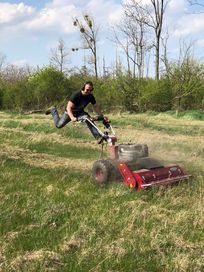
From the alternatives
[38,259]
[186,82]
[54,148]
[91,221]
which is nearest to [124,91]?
[186,82]

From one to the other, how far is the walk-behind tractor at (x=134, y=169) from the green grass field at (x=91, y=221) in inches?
6.5

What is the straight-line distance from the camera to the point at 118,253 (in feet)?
14.9

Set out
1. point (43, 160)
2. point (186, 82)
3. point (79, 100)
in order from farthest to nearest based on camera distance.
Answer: point (186, 82) < point (43, 160) < point (79, 100)

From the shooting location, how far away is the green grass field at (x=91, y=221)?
4.38m

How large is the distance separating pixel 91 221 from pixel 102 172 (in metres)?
2.38

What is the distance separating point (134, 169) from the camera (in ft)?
26.0

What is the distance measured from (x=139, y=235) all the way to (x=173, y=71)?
24920 mm

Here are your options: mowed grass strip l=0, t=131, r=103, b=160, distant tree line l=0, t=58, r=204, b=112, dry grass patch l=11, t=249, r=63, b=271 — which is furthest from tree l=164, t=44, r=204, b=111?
dry grass patch l=11, t=249, r=63, b=271

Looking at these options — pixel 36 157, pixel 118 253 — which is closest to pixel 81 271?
pixel 118 253

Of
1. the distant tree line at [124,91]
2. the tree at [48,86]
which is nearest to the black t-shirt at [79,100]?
the distant tree line at [124,91]

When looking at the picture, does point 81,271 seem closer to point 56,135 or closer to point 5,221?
point 5,221

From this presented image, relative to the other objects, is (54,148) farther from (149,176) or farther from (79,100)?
(149,176)

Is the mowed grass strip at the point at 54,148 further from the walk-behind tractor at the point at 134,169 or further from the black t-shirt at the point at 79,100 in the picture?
the walk-behind tractor at the point at 134,169

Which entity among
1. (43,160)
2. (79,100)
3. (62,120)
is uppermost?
(79,100)
